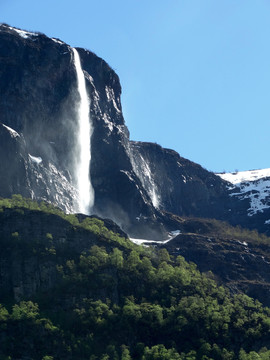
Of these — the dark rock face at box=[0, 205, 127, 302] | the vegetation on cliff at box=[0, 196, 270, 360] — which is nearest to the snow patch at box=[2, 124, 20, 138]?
the vegetation on cliff at box=[0, 196, 270, 360]

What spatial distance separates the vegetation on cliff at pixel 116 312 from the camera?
118688 mm

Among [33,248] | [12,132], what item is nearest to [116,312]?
[33,248]

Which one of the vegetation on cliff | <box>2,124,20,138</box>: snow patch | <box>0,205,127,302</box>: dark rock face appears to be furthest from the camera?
<box>2,124,20,138</box>: snow patch

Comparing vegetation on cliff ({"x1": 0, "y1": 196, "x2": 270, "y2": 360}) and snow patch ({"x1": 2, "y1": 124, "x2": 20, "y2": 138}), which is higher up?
snow patch ({"x1": 2, "y1": 124, "x2": 20, "y2": 138})

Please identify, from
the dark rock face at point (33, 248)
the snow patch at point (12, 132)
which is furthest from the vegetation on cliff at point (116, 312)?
the snow patch at point (12, 132)

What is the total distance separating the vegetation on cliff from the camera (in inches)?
4673

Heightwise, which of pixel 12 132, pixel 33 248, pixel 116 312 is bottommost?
pixel 116 312

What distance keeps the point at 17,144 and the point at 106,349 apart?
8364cm

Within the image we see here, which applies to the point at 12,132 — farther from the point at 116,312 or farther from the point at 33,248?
the point at 116,312

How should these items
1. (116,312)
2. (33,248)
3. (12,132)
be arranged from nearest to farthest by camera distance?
1. (116,312)
2. (33,248)
3. (12,132)

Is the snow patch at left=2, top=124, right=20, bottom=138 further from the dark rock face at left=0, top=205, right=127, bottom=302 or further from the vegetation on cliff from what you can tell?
the dark rock face at left=0, top=205, right=127, bottom=302

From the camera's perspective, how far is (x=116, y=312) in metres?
130

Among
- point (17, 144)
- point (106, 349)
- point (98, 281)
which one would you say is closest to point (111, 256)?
point (98, 281)

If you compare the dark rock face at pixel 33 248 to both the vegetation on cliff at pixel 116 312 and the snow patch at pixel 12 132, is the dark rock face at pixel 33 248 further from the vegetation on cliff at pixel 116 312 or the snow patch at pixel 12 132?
the snow patch at pixel 12 132
